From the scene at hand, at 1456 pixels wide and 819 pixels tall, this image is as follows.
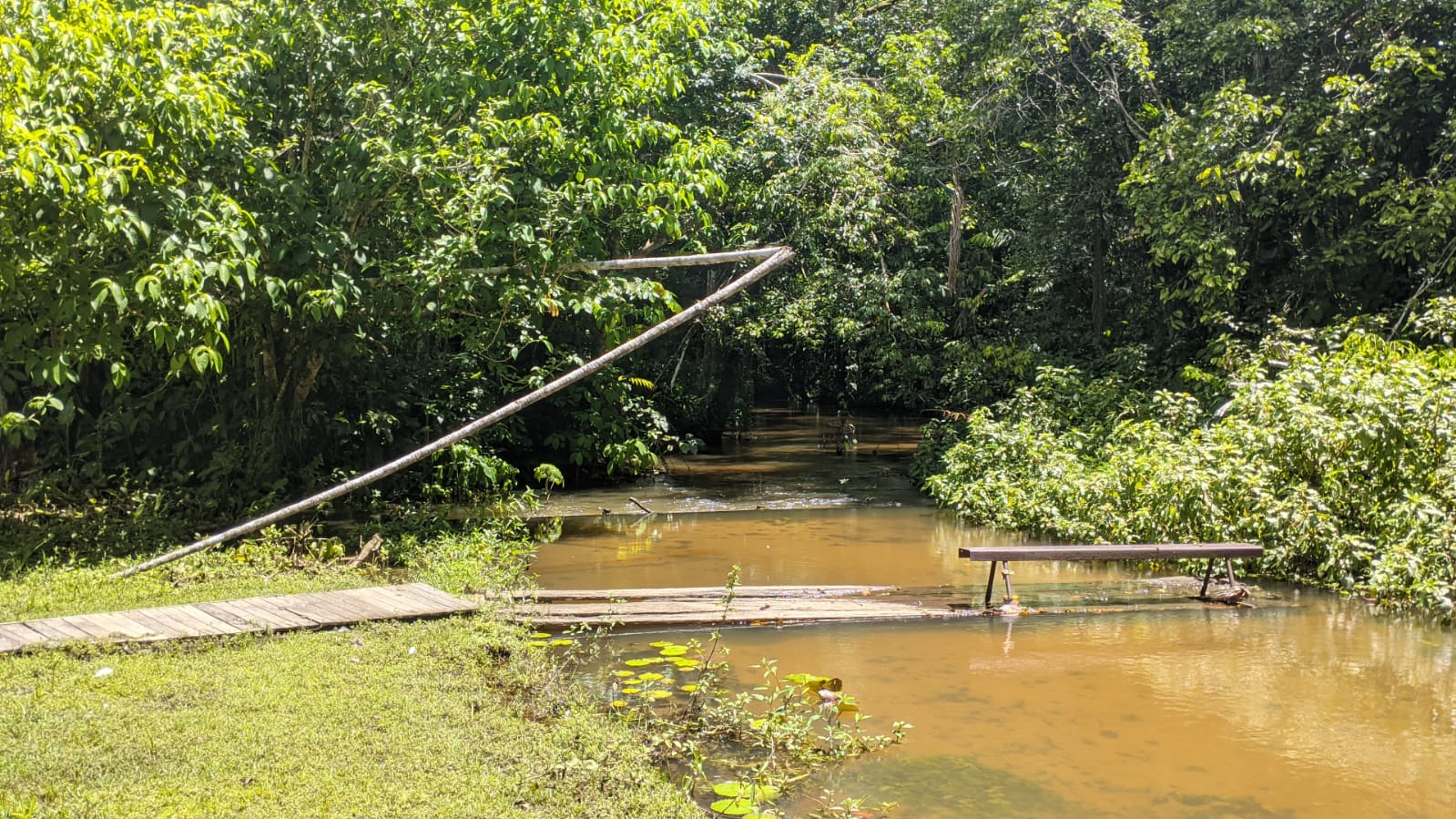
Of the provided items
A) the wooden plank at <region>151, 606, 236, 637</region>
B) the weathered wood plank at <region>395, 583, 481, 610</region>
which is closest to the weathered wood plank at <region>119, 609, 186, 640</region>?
the wooden plank at <region>151, 606, 236, 637</region>

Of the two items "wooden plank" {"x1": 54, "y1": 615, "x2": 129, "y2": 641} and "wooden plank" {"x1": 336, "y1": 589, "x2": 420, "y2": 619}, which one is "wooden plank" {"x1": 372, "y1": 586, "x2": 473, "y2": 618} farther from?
"wooden plank" {"x1": 54, "y1": 615, "x2": 129, "y2": 641}

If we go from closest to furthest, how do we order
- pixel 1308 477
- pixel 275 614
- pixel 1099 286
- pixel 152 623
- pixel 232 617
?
1. pixel 152 623
2. pixel 232 617
3. pixel 275 614
4. pixel 1308 477
5. pixel 1099 286

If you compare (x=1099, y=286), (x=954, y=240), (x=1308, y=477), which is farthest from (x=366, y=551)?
(x=1099, y=286)

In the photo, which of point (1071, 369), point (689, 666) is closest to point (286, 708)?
point (689, 666)

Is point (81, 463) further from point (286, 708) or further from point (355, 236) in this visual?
point (286, 708)

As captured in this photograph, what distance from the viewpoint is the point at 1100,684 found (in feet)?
24.0

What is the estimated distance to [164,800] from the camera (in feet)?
14.3

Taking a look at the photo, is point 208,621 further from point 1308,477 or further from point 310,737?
point 1308,477

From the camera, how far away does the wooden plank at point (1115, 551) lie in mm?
8805

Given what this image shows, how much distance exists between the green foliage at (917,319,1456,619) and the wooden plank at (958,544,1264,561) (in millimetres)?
1187

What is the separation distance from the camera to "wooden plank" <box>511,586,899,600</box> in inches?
347

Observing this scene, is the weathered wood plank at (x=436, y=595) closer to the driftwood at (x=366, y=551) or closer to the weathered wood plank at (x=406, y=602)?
the weathered wood plank at (x=406, y=602)

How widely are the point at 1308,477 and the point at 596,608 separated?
679 centimetres

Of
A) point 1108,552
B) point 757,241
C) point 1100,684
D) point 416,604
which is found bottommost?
point 1100,684
